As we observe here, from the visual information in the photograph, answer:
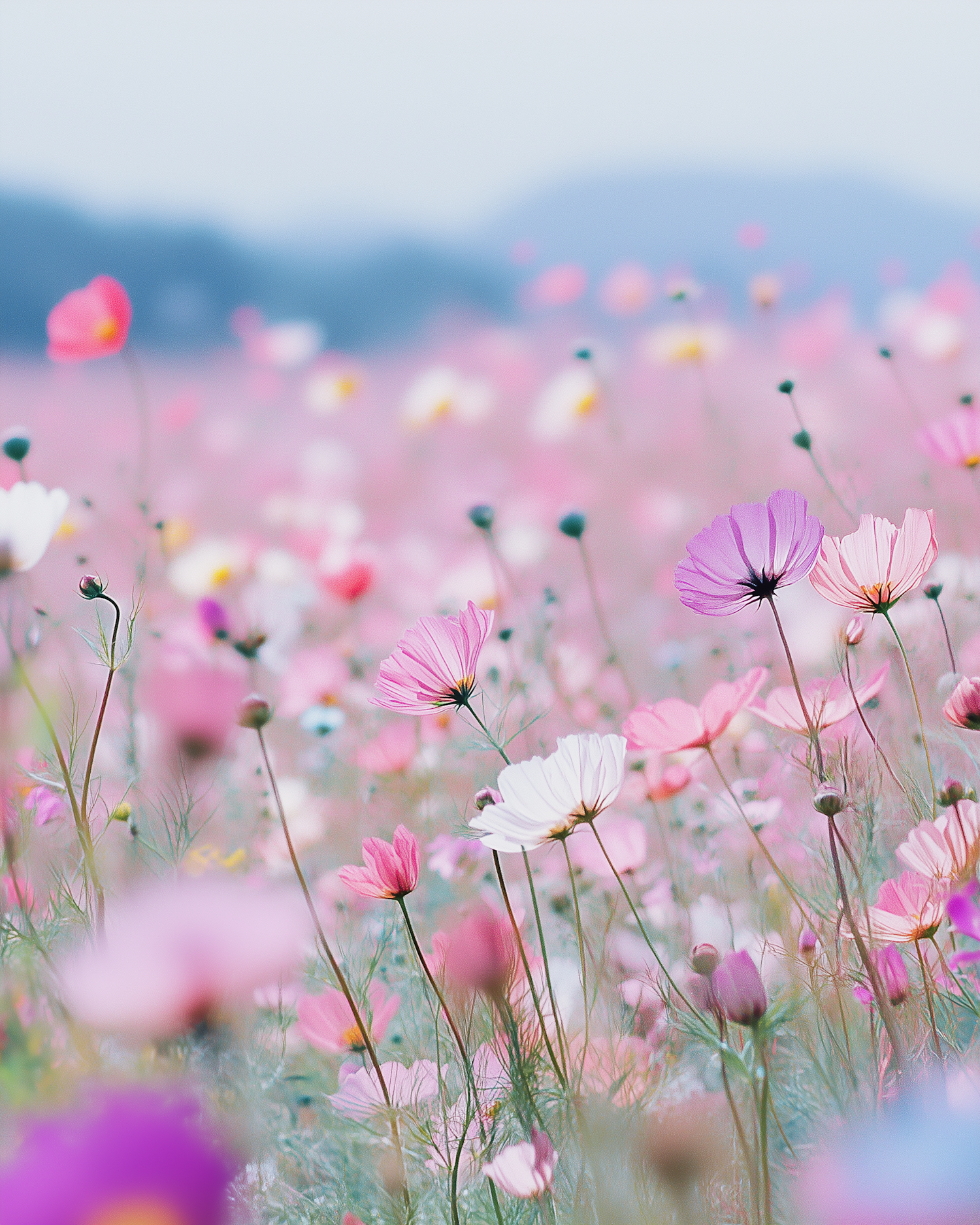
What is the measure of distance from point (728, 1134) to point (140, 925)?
281 millimetres

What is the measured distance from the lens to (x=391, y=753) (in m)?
0.78

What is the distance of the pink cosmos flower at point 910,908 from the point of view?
14.6 inches

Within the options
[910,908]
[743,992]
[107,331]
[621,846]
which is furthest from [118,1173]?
[107,331]

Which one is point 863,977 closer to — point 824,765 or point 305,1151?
point 824,765

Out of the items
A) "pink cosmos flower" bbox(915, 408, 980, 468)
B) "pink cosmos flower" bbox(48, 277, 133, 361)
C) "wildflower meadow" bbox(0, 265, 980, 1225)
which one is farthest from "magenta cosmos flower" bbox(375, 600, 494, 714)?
"pink cosmos flower" bbox(48, 277, 133, 361)

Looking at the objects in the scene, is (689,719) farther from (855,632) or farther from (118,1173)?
(118,1173)

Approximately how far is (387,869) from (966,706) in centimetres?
26

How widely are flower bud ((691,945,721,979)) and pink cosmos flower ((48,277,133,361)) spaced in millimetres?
851

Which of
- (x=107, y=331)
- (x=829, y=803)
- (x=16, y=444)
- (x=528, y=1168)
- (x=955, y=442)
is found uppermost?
(x=107, y=331)

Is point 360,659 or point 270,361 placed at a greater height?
point 270,361

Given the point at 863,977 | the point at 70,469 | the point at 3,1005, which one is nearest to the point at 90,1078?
the point at 3,1005

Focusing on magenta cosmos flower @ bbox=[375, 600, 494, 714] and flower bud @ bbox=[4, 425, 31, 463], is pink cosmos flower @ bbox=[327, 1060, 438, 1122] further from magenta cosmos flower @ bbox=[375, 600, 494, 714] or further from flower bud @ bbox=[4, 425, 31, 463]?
flower bud @ bbox=[4, 425, 31, 463]

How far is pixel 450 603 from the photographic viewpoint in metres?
1.09

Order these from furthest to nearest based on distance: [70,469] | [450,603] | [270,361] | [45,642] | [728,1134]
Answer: [270,361], [70,469], [450,603], [45,642], [728,1134]
